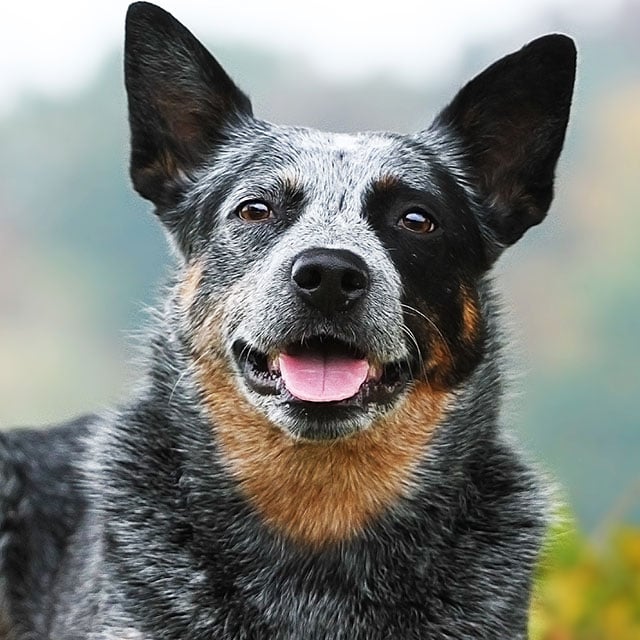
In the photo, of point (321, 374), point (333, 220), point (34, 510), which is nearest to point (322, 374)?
point (321, 374)

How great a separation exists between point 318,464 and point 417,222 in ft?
2.71

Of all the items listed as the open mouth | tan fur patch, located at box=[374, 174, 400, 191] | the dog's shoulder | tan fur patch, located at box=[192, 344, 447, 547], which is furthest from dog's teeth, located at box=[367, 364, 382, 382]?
the dog's shoulder

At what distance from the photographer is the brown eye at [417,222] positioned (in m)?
4.43

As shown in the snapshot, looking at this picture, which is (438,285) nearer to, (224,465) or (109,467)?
(224,465)

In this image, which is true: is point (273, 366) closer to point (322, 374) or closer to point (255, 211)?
point (322, 374)

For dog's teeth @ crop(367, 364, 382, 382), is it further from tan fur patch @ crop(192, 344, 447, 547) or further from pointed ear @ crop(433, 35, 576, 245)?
pointed ear @ crop(433, 35, 576, 245)

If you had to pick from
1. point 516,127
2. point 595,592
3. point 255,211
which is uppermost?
point 516,127

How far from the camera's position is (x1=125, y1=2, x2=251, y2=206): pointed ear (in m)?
4.68

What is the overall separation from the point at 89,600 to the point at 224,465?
688 millimetres

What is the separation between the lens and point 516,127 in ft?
15.6

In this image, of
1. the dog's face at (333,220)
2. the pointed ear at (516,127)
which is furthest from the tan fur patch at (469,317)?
the pointed ear at (516,127)

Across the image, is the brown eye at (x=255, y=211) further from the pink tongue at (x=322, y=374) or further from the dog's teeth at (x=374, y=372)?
the dog's teeth at (x=374, y=372)

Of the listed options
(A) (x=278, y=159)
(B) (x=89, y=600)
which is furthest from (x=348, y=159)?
(B) (x=89, y=600)

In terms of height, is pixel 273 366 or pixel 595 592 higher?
pixel 273 366
